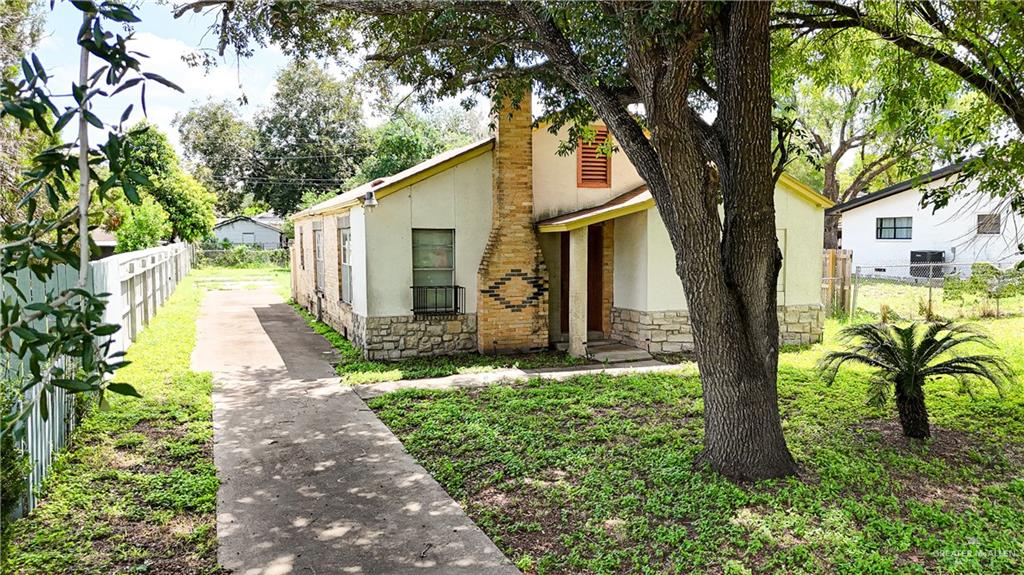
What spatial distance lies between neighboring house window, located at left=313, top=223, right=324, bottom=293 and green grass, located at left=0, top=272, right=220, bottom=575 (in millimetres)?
7022

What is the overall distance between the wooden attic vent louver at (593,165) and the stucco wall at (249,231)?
123 ft

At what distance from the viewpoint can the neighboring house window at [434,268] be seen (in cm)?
1094

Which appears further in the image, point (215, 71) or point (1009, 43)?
point (215, 71)

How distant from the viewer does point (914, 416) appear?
631cm

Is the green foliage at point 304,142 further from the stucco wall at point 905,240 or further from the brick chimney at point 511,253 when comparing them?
the brick chimney at point 511,253

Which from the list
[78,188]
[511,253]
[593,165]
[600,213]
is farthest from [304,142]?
[78,188]

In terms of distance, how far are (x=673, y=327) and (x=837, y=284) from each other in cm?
609

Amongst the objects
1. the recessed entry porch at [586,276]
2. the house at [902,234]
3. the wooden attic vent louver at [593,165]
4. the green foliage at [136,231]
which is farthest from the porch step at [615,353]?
the green foliage at [136,231]

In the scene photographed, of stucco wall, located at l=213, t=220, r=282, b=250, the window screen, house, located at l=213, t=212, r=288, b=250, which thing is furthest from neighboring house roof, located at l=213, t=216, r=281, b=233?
the window screen

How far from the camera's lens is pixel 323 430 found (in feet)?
23.1

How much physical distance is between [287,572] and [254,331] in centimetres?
1071

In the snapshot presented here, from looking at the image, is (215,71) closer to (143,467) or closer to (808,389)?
(143,467)

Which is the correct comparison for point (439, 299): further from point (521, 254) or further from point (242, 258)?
point (242, 258)

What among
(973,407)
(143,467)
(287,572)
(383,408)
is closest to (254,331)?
(383,408)
